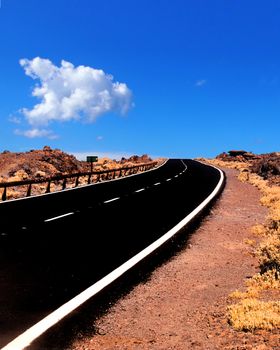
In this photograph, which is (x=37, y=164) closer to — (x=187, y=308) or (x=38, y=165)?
(x=38, y=165)

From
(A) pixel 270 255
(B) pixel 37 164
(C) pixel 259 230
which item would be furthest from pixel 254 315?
(B) pixel 37 164

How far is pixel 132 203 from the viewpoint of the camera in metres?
19.2

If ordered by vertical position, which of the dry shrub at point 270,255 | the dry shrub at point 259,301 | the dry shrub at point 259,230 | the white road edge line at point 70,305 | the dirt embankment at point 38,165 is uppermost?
the dirt embankment at point 38,165

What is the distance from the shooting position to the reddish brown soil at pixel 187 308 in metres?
5.45

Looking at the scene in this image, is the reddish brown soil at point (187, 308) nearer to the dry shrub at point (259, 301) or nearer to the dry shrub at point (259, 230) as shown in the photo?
the dry shrub at point (259, 301)

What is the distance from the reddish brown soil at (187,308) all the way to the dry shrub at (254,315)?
0.13m

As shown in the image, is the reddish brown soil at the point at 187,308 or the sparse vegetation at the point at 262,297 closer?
the reddish brown soil at the point at 187,308

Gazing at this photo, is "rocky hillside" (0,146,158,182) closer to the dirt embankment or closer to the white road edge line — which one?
the dirt embankment

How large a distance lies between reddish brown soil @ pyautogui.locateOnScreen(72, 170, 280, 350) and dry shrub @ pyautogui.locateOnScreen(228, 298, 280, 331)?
0.13 metres

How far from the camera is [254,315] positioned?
596 centimetres

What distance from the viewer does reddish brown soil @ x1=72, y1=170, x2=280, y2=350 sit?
215 inches


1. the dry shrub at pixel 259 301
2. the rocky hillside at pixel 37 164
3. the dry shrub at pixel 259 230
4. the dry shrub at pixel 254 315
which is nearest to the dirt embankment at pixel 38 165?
the rocky hillside at pixel 37 164

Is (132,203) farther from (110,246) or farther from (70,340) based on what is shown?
(70,340)

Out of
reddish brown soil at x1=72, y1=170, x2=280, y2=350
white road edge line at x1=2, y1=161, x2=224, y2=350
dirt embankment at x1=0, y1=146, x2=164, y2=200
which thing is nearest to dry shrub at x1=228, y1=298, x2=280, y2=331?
reddish brown soil at x1=72, y1=170, x2=280, y2=350
